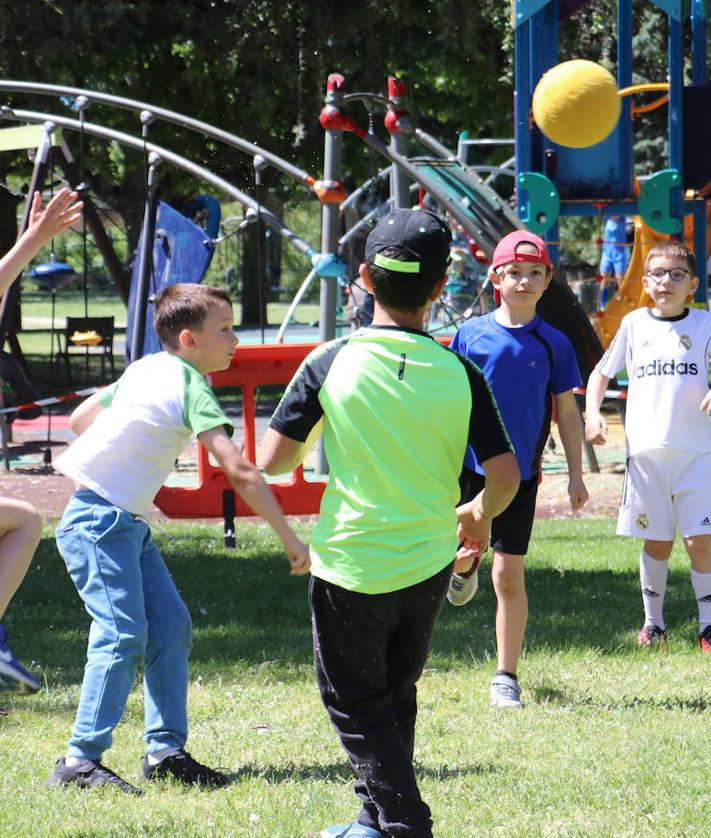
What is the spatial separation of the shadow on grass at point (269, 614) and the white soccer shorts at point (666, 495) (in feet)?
1.86

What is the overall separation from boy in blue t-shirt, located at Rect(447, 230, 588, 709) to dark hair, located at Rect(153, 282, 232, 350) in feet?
3.92

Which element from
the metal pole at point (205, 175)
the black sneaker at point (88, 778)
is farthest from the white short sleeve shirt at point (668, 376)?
the metal pole at point (205, 175)

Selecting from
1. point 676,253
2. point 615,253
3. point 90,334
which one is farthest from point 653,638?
point 90,334

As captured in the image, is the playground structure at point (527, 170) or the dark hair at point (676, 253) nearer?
the dark hair at point (676, 253)

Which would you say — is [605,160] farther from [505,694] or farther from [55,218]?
[55,218]

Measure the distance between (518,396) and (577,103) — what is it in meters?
6.24

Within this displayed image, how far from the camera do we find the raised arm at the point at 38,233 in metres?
3.91

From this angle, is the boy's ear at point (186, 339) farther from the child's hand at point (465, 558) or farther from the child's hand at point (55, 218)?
the child's hand at point (465, 558)

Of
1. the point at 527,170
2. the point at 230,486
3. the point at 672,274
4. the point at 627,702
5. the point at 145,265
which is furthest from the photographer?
the point at 527,170

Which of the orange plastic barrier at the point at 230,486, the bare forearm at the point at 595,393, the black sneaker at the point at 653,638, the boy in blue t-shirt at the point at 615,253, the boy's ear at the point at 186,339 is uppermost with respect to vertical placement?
the boy in blue t-shirt at the point at 615,253

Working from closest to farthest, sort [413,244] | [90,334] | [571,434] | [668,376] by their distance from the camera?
[413,244] → [571,434] → [668,376] → [90,334]

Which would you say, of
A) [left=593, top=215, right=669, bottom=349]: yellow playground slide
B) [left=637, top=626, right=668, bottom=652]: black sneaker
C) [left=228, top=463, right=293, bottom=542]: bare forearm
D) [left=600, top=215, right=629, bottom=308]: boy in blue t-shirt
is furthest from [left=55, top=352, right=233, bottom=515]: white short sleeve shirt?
[left=600, top=215, right=629, bottom=308]: boy in blue t-shirt

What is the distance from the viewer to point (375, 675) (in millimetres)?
3334

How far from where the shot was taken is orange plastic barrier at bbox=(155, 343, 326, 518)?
27.6ft
